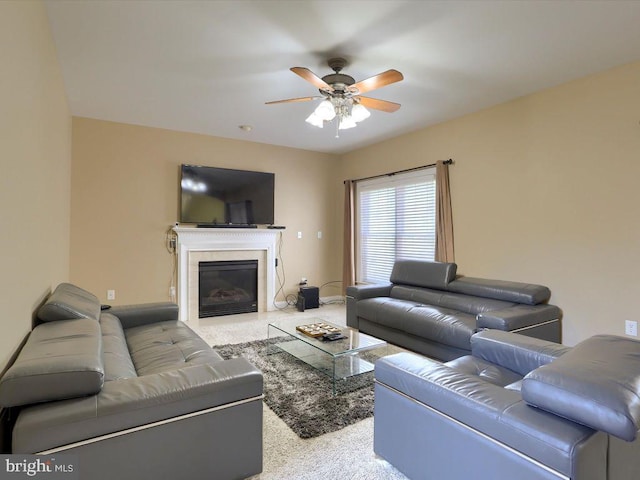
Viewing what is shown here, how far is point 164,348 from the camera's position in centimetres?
236

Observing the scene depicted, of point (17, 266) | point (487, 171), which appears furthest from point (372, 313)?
point (17, 266)

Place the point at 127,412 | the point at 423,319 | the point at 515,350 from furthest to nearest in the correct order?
the point at 423,319, the point at 515,350, the point at 127,412

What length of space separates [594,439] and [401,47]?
2.71m

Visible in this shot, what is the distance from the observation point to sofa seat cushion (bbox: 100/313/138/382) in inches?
68.3

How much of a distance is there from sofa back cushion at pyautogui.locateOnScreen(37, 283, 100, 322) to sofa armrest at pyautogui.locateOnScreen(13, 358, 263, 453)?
1.00 meters

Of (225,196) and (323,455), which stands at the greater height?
(225,196)

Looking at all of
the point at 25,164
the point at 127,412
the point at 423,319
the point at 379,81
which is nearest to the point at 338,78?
the point at 379,81

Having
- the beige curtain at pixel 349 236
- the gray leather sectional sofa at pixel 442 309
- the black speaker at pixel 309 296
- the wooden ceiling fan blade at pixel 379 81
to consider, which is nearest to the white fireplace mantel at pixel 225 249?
the black speaker at pixel 309 296

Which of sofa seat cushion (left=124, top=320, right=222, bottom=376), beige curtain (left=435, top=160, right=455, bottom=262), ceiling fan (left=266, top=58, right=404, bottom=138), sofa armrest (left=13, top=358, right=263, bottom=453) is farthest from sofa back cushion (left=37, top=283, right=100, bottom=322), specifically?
beige curtain (left=435, top=160, right=455, bottom=262)

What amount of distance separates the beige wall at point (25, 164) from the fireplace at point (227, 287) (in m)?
2.42

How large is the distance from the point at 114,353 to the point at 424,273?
3368mm

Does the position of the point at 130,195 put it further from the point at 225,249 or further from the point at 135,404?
the point at 135,404

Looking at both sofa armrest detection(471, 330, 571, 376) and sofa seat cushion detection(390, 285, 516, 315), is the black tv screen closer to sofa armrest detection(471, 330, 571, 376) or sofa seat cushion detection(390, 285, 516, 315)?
sofa seat cushion detection(390, 285, 516, 315)

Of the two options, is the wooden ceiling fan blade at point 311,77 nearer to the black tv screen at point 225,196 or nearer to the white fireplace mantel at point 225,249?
the black tv screen at point 225,196
